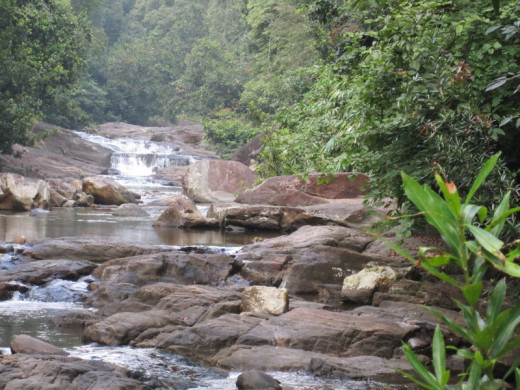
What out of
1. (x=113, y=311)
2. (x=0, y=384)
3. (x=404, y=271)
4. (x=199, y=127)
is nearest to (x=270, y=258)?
(x=404, y=271)

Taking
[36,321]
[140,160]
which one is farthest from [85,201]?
[36,321]

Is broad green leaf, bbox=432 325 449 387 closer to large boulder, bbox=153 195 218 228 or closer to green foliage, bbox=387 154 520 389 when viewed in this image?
green foliage, bbox=387 154 520 389

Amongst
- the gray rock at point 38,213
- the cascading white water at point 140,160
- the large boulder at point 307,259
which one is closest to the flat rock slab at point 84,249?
the large boulder at point 307,259

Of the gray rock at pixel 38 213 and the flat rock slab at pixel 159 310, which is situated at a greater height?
the gray rock at pixel 38 213

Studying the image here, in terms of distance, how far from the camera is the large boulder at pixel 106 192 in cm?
1938

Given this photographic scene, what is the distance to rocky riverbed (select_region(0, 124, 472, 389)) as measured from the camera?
4.92m

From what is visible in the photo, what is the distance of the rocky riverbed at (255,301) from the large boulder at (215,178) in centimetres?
624

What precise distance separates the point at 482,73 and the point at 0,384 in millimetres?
4586

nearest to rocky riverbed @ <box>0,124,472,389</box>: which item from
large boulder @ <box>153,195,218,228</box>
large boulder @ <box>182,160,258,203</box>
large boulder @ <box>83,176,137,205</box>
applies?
large boulder @ <box>153,195,218,228</box>

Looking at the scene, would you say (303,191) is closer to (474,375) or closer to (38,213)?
(38,213)

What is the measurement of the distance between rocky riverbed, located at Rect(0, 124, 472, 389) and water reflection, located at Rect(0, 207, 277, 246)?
1.10m

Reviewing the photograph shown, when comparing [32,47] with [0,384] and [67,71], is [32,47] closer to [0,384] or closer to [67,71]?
[67,71]

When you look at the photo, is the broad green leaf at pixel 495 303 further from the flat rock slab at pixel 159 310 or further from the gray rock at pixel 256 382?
the flat rock slab at pixel 159 310

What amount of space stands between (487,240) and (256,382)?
11.8ft
